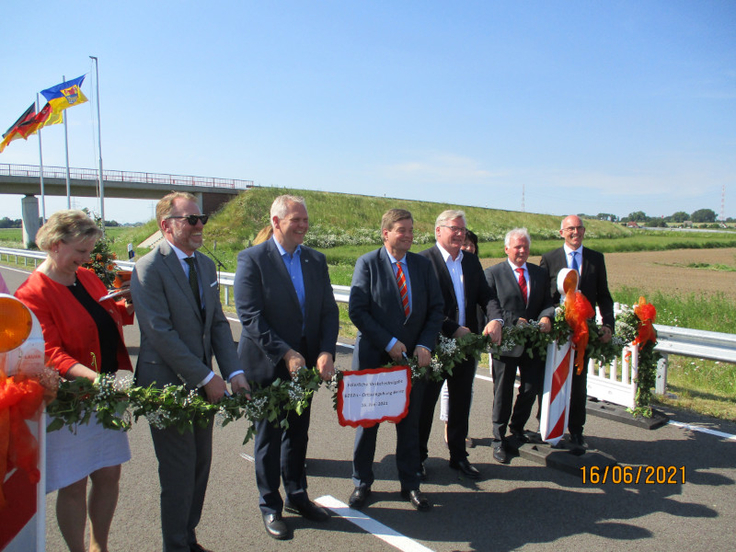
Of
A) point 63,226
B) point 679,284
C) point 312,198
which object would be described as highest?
point 312,198

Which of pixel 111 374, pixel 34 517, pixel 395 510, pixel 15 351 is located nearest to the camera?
pixel 15 351

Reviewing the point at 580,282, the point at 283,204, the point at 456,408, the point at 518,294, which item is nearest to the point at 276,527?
the point at 456,408

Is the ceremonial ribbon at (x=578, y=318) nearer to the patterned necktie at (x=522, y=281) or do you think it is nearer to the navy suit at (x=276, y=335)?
the patterned necktie at (x=522, y=281)

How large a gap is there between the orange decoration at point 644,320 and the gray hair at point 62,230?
5113 mm

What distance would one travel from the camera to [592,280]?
534 centimetres

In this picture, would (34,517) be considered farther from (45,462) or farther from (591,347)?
(591,347)

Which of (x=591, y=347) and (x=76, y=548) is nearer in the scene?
(x=76, y=548)

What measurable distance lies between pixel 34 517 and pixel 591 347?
4.67m

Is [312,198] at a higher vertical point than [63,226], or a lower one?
higher

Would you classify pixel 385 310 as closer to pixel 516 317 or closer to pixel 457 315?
pixel 457 315

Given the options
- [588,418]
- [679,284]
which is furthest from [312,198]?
[588,418]

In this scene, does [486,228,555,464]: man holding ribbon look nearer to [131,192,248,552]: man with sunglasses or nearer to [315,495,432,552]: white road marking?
[315,495,432,552]: white road marking

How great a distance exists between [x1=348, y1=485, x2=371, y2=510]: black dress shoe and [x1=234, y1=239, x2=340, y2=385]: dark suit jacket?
105 centimetres

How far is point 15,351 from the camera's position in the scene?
2.51m
